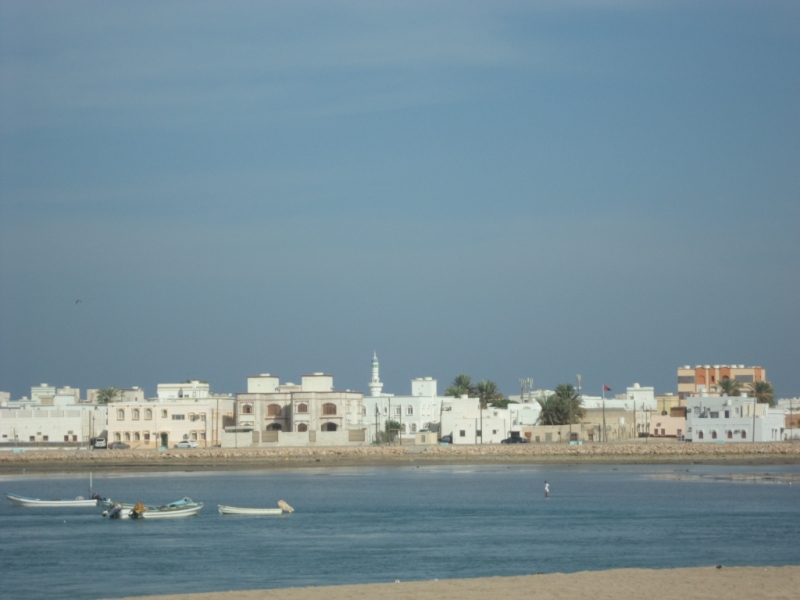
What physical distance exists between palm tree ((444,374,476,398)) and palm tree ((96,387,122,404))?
35.7 metres

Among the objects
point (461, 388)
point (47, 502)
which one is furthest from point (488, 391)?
point (47, 502)

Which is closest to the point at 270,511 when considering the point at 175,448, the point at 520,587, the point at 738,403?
the point at 520,587

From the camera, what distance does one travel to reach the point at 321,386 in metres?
104

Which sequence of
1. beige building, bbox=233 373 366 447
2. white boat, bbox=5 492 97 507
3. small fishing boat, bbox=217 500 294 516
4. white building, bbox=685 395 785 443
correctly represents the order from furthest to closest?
beige building, bbox=233 373 366 447, white building, bbox=685 395 785 443, white boat, bbox=5 492 97 507, small fishing boat, bbox=217 500 294 516

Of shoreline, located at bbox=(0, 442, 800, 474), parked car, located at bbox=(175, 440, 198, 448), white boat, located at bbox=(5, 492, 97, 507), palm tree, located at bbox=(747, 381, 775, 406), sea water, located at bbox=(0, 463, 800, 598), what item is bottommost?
sea water, located at bbox=(0, 463, 800, 598)

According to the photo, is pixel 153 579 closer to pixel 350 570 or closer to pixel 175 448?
pixel 350 570

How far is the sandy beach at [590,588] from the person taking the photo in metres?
25.7

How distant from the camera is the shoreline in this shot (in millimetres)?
92500

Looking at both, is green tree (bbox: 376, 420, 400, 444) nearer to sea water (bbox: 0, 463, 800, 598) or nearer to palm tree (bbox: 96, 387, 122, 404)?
palm tree (bbox: 96, 387, 122, 404)

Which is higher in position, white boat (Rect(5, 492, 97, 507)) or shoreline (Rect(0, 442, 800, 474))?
shoreline (Rect(0, 442, 800, 474))

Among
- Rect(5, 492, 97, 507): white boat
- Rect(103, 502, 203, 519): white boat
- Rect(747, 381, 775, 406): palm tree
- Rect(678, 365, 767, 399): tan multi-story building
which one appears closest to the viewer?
Rect(103, 502, 203, 519): white boat

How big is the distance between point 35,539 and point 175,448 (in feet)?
187

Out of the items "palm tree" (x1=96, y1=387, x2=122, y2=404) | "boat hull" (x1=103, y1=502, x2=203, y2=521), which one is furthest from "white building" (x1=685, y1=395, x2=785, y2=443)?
"boat hull" (x1=103, y1=502, x2=203, y2=521)

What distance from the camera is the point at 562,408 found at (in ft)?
364
